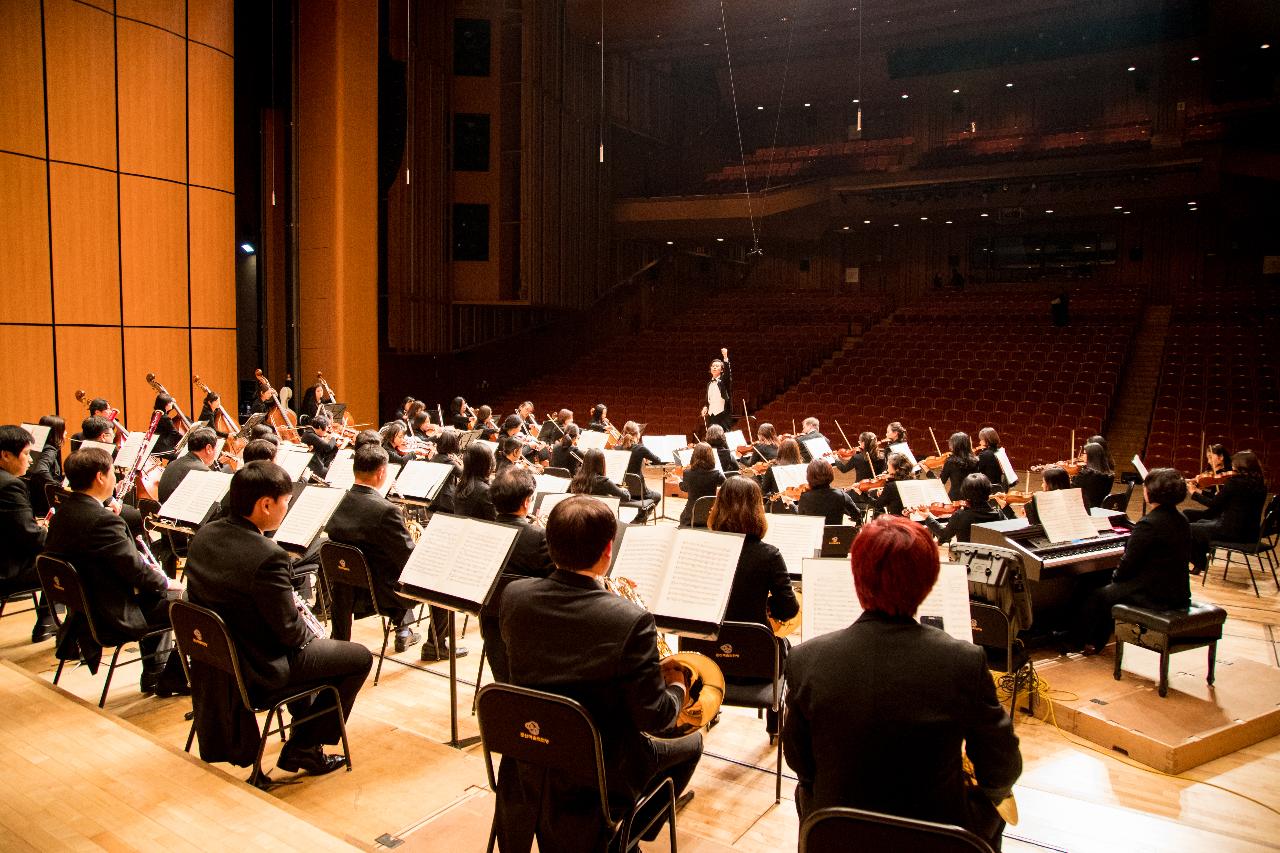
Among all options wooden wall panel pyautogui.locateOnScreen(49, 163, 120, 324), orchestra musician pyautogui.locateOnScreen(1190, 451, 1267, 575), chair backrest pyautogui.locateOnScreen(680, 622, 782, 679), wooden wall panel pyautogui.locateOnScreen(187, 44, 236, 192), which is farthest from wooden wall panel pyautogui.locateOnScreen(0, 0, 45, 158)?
orchestra musician pyautogui.locateOnScreen(1190, 451, 1267, 575)

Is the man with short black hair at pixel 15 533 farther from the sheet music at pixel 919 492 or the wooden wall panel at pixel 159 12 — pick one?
the wooden wall panel at pixel 159 12

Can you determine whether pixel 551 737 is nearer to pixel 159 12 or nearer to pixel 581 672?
pixel 581 672

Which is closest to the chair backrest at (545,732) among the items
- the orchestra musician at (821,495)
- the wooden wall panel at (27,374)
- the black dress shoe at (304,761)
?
the black dress shoe at (304,761)

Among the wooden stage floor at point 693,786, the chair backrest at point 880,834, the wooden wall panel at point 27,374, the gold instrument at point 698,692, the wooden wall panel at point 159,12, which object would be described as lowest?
the wooden stage floor at point 693,786

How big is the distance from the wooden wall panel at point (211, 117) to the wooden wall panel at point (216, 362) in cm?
213

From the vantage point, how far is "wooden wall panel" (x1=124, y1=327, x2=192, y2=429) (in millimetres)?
11125

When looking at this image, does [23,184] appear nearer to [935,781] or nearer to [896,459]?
[896,459]

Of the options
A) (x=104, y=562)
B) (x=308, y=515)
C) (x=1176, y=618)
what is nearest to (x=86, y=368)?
(x=104, y=562)

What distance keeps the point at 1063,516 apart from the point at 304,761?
14.1 ft

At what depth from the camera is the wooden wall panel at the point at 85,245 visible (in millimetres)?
10305

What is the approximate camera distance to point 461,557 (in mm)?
3488

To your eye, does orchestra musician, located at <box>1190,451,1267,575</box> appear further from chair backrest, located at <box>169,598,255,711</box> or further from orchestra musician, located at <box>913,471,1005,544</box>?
chair backrest, located at <box>169,598,255,711</box>

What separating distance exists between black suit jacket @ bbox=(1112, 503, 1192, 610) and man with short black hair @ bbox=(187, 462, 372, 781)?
4.10 metres

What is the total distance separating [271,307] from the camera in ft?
48.4
